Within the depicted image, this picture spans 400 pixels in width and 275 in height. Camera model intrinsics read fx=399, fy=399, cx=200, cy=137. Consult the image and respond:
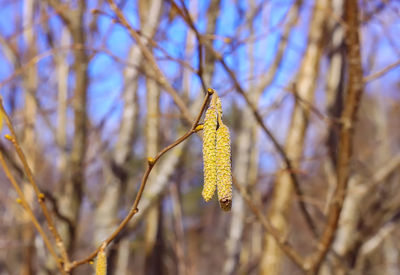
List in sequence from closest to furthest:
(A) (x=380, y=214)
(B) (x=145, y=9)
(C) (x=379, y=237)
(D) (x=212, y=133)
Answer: (D) (x=212, y=133) → (B) (x=145, y=9) → (A) (x=380, y=214) → (C) (x=379, y=237)

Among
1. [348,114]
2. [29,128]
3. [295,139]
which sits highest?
[29,128]

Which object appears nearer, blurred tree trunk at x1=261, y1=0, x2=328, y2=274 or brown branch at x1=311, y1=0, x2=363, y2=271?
brown branch at x1=311, y1=0, x2=363, y2=271

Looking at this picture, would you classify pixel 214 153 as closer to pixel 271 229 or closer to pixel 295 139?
pixel 271 229

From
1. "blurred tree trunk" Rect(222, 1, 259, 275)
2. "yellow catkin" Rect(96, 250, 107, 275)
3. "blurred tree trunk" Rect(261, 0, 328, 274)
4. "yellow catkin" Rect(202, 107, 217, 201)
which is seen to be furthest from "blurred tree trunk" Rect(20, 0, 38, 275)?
"yellow catkin" Rect(202, 107, 217, 201)

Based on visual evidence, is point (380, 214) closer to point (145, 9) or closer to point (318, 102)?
point (318, 102)

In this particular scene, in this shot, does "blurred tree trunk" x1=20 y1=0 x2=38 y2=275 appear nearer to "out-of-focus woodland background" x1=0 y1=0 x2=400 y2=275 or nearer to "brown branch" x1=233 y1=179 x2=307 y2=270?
"out-of-focus woodland background" x1=0 y1=0 x2=400 y2=275

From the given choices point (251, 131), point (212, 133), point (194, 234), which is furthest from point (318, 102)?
point (212, 133)

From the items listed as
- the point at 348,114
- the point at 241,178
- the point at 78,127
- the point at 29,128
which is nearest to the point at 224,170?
the point at 348,114
